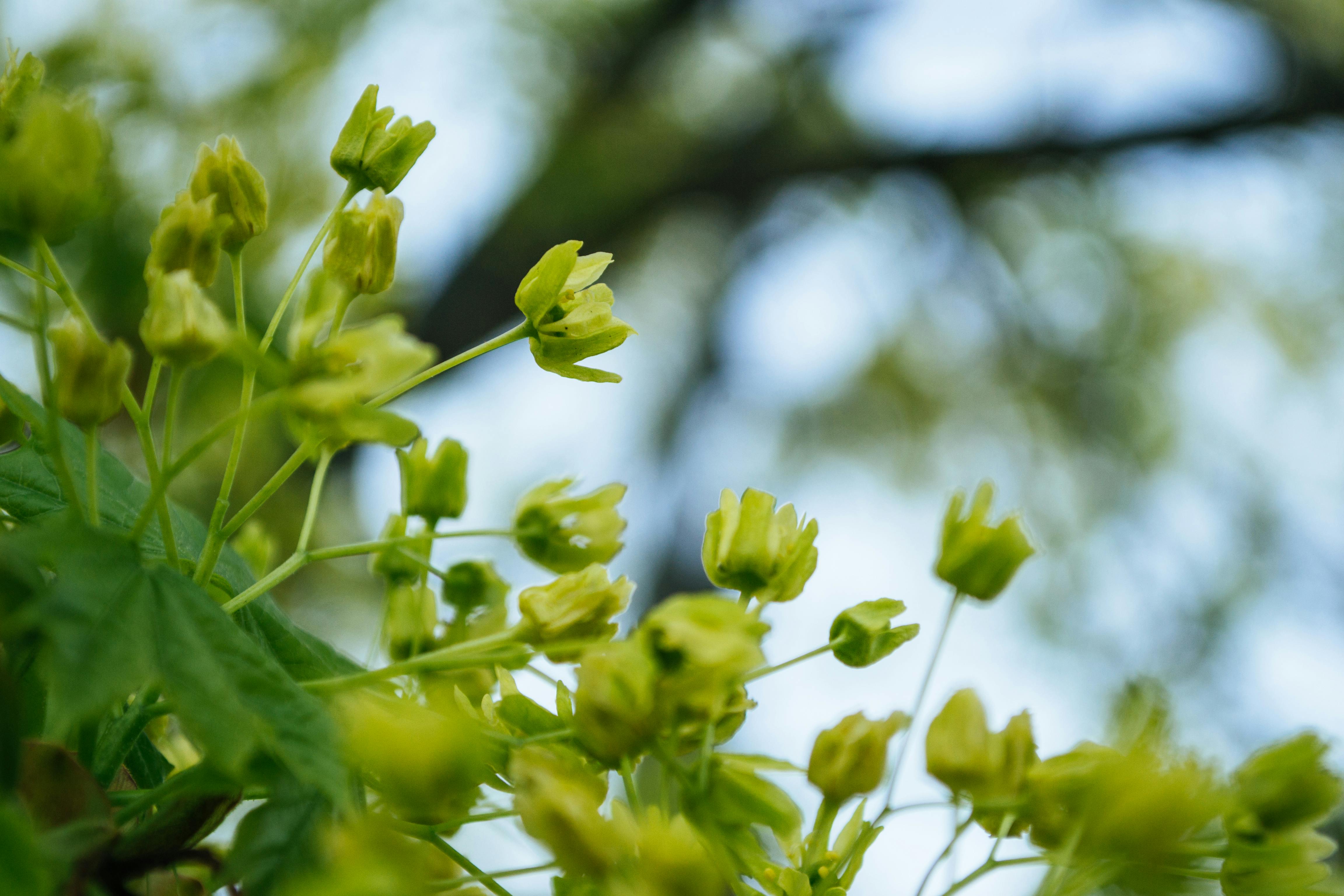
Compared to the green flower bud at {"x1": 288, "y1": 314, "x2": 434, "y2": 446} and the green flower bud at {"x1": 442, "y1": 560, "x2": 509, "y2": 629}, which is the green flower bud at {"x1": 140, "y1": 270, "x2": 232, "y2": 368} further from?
the green flower bud at {"x1": 442, "y1": 560, "x2": 509, "y2": 629}

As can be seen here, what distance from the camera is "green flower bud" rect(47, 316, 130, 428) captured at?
322mm

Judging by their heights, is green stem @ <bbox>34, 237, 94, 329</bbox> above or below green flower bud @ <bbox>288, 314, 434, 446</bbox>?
above

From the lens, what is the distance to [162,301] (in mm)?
316

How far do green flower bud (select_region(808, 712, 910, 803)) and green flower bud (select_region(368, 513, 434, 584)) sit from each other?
0.60 ft

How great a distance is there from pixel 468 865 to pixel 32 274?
0.24m

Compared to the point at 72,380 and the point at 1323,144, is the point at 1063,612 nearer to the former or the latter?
the point at 1323,144

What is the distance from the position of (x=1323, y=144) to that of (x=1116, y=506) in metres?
1.13

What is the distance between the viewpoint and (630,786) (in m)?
0.35

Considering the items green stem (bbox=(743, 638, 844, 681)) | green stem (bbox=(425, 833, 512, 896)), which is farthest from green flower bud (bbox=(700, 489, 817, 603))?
green stem (bbox=(425, 833, 512, 896))

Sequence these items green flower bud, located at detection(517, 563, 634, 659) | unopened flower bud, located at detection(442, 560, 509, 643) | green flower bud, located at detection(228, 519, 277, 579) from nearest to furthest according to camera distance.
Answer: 1. green flower bud, located at detection(517, 563, 634, 659)
2. unopened flower bud, located at detection(442, 560, 509, 643)
3. green flower bud, located at detection(228, 519, 277, 579)

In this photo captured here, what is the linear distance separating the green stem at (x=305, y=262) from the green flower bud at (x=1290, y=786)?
359mm

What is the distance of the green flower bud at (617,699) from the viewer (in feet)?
0.98

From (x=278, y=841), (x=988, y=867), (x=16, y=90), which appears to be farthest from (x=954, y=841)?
(x=16, y=90)

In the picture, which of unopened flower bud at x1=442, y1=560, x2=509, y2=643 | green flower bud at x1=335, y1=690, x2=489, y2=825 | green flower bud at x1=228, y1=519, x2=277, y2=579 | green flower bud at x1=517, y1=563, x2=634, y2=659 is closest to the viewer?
green flower bud at x1=335, y1=690, x2=489, y2=825
